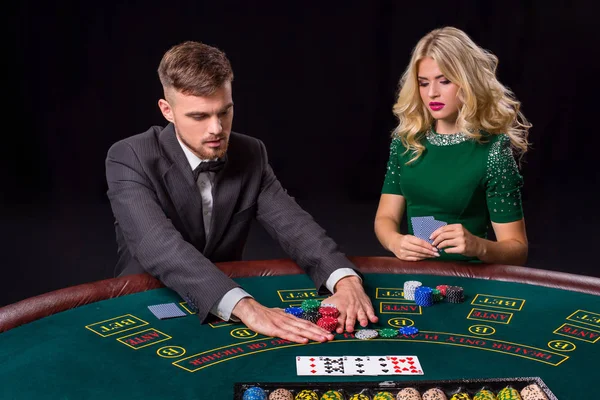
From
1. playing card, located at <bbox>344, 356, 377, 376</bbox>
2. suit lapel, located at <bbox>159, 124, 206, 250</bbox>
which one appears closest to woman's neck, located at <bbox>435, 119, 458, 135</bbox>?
suit lapel, located at <bbox>159, 124, 206, 250</bbox>

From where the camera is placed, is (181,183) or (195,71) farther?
(181,183)

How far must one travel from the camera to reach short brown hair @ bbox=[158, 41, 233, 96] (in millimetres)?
2848

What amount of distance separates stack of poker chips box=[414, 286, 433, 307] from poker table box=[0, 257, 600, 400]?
25 mm

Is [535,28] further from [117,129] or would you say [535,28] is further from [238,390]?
[238,390]

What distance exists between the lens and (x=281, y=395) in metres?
1.84

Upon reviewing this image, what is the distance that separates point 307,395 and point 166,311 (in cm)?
80

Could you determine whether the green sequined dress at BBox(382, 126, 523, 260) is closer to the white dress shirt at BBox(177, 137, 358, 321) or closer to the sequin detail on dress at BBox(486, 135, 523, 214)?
the sequin detail on dress at BBox(486, 135, 523, 214)

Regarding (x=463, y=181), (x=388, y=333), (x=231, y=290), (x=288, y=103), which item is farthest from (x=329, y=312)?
(x=288, y=103)

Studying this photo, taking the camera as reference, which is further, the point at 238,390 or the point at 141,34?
the point at 141,34

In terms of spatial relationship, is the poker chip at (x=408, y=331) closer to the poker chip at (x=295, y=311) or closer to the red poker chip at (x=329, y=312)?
the red poker chip at (x=329, y=312)

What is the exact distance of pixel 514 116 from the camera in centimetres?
357

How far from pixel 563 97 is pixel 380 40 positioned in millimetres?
1497

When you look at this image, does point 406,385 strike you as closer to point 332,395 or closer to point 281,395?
point 332,395

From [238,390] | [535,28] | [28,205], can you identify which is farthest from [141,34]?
[238,390]
